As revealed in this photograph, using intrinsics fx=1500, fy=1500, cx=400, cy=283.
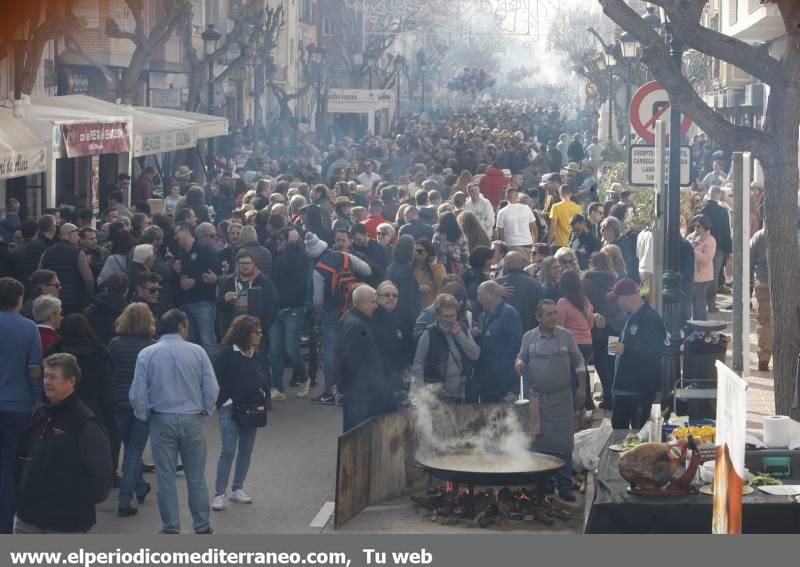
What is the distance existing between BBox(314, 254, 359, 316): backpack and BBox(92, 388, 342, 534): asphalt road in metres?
1.14

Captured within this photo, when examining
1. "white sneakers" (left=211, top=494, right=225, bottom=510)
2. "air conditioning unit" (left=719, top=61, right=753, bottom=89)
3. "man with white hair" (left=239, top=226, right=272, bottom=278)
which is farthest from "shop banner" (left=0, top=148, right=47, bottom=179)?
"air conditioning unit" (left=719, top=61, right=753, bottom=89)

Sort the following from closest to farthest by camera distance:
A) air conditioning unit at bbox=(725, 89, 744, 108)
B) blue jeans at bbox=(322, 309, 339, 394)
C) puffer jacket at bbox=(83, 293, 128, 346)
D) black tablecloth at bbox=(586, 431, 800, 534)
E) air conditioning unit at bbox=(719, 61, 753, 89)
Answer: black tablecloth at bbox=(586, 431, 800, 534) < puffer jacket at bbox=(83, 293, 128, 346) < blue jeans at bbox=(322, 309, 339, 394) < air conditioning unit at bbox=(719, 61, 753, 89) < air conditioning unit at bbox=(725, 89, 744, 108)

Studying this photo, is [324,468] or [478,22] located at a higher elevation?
[478,22]

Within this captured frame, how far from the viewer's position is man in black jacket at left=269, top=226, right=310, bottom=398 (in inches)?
637

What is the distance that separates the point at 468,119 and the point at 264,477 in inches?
2108

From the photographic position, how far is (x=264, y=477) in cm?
1271

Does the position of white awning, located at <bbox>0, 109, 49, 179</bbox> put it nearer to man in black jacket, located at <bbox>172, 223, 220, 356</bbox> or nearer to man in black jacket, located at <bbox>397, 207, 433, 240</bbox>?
man in black jacket, located at <bbox>172, 223, 220, 356</bbox>

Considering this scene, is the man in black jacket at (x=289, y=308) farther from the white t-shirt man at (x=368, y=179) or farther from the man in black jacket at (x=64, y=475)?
the white t-shirt man at (x=368, y=179)

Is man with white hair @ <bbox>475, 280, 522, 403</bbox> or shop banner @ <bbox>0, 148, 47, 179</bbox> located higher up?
shop banner @ <bbox>0, 148, 47, 179</bbox>

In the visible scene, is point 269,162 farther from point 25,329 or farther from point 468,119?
point 468,119

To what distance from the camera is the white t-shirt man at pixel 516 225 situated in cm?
2100

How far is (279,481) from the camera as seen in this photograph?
1258 cm

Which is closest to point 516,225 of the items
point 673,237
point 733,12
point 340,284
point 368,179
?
point 340,284

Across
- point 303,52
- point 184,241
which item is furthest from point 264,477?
point 303,52
